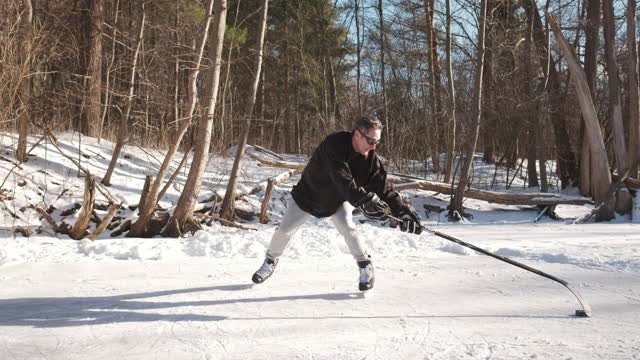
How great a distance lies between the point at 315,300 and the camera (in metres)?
3.67

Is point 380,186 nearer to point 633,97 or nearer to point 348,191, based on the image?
point 348,191

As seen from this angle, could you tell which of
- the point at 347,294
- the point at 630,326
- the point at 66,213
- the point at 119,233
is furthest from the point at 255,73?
the point at 630,326

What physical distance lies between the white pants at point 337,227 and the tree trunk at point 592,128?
302 inches

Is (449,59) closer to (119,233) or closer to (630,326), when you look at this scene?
(119,233)

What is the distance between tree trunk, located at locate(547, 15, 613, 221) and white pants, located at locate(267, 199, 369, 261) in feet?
25.2

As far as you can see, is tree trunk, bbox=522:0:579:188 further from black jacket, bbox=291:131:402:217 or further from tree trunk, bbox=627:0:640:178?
black jacket, bbox=291:131:402:217

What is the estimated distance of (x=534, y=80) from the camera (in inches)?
578

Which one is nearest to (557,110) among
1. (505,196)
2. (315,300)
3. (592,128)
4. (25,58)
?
(592,128)

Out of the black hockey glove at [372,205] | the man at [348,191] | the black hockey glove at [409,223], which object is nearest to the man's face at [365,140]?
the man at [348,191]

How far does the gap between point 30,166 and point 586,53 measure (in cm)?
1325

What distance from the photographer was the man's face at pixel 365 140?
11.6 ft

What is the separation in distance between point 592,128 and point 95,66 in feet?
38.7

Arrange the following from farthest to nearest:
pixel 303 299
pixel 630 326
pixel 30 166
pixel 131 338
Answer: pixel 30 166 → pixel 303 299 → pixel 630 326 → pixel 131 338

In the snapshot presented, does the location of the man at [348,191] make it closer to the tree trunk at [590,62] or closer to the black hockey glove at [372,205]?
the black hockey glove at [372,205]
